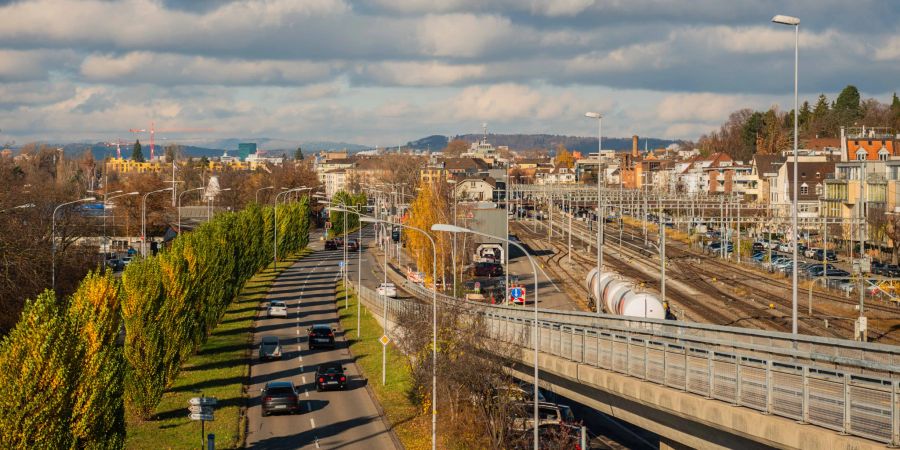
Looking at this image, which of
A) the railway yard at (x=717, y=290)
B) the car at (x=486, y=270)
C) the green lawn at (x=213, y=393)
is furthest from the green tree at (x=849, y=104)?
the green lawn at (x=213, y=393)

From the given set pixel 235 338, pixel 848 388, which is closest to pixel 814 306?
pixel 235 338

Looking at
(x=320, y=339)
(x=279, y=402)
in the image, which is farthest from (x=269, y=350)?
(x=279, y=402)

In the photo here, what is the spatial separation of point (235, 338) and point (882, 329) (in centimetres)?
3639

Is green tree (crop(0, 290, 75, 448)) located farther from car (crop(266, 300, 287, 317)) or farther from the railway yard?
car (crop(266, 300, 287, 317))

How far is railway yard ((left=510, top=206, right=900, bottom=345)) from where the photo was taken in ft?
193

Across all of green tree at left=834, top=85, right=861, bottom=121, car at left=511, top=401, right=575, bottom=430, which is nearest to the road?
car at left=511, top=401, right=575, bottom=430

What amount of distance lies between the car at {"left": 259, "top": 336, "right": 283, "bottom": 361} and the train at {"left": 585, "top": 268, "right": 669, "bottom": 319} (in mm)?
17546

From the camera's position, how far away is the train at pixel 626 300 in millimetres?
47031

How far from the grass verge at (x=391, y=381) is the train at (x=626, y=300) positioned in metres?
8.99

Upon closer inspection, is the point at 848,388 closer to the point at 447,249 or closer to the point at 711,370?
the point at 711,370

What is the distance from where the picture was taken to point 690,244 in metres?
118

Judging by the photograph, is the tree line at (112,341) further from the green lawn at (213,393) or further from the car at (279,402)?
the car at (279,402)

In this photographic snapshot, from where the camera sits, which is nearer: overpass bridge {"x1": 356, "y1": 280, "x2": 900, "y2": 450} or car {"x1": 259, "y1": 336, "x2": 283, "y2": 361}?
overpass bridge {"x1": 356, "y1": 280, "x2": 900, "y2": 450}

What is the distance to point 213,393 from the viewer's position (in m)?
46.4
